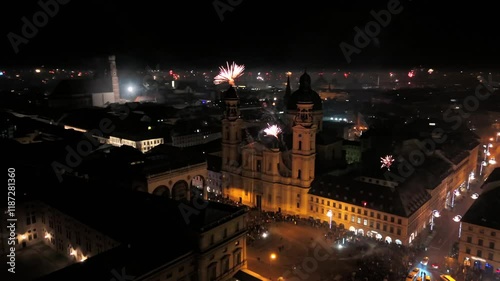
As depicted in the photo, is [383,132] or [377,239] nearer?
[377,239]

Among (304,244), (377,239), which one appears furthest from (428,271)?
(304,244)

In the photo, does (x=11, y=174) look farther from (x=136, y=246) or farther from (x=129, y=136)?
(x=129, y=136)

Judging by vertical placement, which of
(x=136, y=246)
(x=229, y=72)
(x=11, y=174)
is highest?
(x=229, y=72)

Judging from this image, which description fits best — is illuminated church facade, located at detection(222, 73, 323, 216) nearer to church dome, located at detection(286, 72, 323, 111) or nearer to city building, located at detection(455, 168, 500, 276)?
church dome, located at detection(286, 72, 323, 111)

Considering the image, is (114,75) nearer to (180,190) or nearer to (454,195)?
(180,190)

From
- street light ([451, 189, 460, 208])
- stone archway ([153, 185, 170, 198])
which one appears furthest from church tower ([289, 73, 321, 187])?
street light ([451, 189, 460, 208])
